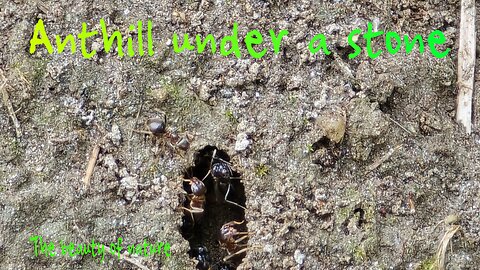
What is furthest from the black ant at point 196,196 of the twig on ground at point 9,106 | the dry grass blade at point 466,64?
the dry grass blade at point 466,64

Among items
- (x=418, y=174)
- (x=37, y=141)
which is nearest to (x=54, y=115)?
(x=37, y=141)

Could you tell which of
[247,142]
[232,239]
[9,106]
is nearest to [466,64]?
[247,142]

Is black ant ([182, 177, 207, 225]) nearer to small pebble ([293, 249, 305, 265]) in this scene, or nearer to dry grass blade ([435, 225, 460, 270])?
small pebble ([293, 249, 305, 265])

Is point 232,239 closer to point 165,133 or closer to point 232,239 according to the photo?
point 232,239

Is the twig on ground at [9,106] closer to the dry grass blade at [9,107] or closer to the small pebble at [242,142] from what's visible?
the dry grass blade at [9,107]

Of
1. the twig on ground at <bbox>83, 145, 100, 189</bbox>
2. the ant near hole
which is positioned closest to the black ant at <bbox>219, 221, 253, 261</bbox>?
the ant near hole

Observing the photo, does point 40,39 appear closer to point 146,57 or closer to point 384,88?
point 146,57
